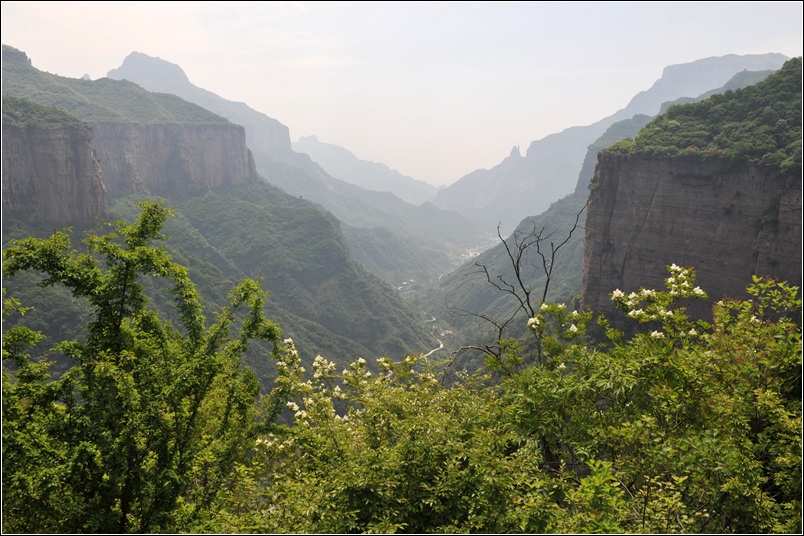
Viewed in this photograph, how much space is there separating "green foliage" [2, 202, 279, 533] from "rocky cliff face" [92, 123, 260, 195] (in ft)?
450

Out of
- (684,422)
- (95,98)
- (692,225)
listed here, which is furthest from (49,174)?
(684,422)

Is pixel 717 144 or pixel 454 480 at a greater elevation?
pixel 717 144

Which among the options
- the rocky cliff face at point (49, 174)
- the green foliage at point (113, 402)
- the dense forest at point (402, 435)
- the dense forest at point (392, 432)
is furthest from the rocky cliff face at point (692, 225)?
the rocky cliff face at point (49, 174)

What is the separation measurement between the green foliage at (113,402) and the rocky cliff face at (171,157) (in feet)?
450

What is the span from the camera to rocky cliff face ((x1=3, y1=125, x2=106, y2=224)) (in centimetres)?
7912

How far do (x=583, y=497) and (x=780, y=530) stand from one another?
3.20 meters

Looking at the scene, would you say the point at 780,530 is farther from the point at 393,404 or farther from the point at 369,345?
the point at 369,345

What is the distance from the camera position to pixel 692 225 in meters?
55.2

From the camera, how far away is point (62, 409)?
11570mm

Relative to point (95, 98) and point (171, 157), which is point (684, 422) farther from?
point (95, 98)

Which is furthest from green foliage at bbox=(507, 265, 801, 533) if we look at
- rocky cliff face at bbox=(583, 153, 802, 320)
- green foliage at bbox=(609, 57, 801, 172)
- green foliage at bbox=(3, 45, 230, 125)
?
green foliage at bbox=(3, 45, 230, 125)

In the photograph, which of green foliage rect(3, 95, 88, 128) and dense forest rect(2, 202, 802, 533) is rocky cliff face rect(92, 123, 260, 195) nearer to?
green foliage rect(3, 95, 88, 128)

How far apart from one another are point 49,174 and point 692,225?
99.7 metres

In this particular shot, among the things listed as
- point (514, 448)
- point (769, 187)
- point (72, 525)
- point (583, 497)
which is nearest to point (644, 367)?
point (514, 448)
